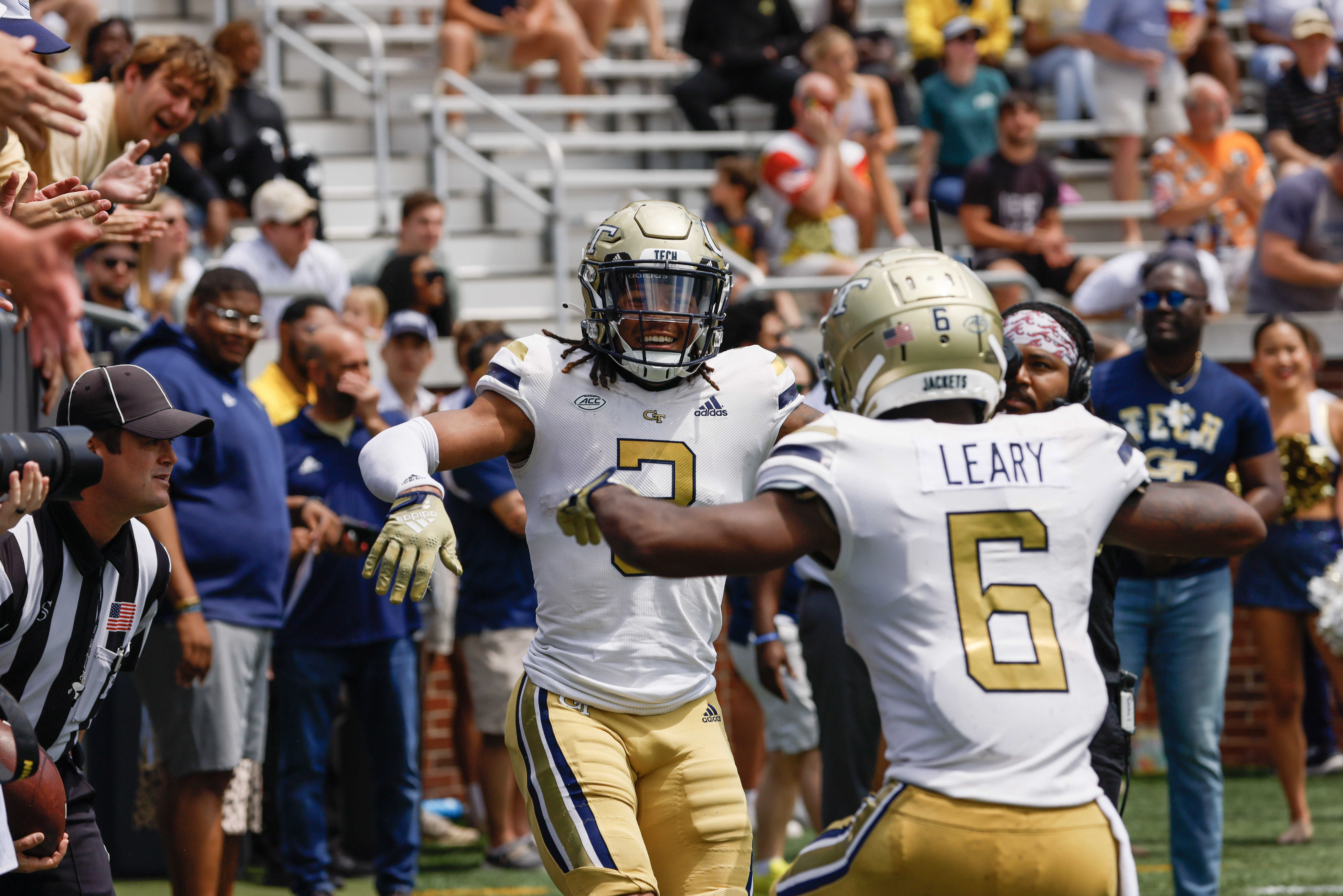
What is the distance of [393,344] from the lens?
22.5ft

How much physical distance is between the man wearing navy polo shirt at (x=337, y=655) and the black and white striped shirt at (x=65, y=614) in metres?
1.95

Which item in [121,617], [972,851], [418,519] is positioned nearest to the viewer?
[972,851]

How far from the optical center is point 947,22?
446 inches

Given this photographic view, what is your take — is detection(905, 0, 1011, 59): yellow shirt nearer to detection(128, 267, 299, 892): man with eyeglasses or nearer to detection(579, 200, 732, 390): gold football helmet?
detection(128, 267, 299, 892): man with eyeglasses

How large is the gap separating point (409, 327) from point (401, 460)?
11.9 feet

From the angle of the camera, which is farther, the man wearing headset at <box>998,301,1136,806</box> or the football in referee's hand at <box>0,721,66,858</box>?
the man wearing headset at <box>998,301,1136,806</box>

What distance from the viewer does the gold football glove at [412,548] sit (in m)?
3.07

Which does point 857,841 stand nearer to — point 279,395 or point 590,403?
point 590,403

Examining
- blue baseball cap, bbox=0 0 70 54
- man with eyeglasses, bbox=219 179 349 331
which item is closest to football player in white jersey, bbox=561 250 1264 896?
blue baseball cap, bbox=0 0 70 54

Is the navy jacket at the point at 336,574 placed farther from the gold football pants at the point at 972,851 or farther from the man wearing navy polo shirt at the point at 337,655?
the gold football pants at the point at 972,851

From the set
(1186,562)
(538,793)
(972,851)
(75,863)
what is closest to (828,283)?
(1186,562)

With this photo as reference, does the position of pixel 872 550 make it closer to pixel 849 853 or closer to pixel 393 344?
pixel 849 853

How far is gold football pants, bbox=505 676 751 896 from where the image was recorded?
11.2 feet

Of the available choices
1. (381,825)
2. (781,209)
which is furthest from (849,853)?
(781,209)
